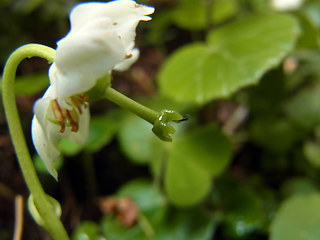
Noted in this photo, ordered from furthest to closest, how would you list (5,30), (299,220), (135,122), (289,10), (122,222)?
(5,30)
(289,10)
(135,122)
(122,222)
(299,220)

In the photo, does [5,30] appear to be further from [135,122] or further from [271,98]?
[271,98]

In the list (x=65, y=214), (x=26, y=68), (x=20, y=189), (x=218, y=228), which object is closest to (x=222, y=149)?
(x=218, y=228)

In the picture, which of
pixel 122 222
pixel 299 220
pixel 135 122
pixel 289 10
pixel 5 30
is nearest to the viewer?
pixel 299 220

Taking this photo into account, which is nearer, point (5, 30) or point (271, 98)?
point (271, 98)

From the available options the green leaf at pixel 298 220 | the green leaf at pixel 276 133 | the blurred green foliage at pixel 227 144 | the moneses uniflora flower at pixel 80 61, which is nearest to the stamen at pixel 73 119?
the moneses uniflora flower at pixel 80 61

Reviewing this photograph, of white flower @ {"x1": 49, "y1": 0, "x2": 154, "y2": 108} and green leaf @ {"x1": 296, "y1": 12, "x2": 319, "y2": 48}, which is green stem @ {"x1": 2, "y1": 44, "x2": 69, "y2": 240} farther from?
green leaf @ {"x1": 296, "y1": 12, "x2": 319, "y2": 48}

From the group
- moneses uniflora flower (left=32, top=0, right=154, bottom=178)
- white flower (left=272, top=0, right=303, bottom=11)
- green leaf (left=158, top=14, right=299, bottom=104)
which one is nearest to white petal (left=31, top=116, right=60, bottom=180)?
moneses uniflora flower (left=32, top=0, right=154, bottom=178)
